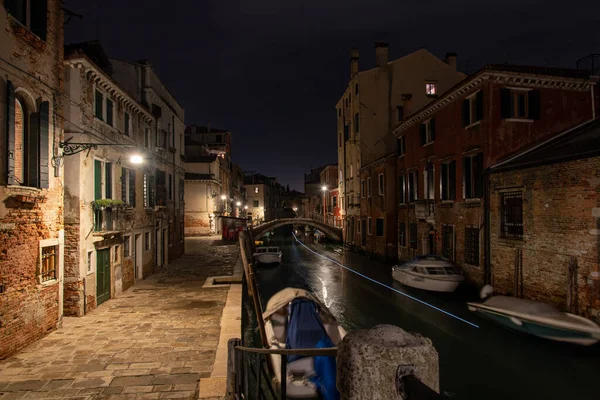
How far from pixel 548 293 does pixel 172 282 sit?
44.5 ft

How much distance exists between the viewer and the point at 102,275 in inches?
501

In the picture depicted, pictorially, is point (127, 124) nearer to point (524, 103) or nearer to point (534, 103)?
point (524, 103)

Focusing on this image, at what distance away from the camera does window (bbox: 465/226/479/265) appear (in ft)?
54.4

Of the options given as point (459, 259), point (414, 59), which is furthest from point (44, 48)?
point (414, 59)

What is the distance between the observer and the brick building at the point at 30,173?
783cm

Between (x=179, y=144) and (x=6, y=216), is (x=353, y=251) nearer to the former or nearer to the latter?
(x=179, y=144)

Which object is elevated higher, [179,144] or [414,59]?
[414,59]

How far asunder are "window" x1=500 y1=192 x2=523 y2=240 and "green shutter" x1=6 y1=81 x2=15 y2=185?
14724mm

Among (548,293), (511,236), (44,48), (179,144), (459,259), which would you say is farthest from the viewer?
(179,144)

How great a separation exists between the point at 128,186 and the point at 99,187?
248cm

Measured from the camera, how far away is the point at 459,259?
58.7 feet

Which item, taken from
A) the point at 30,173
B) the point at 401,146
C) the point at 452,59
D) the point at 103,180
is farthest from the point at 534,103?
the point at 452,59

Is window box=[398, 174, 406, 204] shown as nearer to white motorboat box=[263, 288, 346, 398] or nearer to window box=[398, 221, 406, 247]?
window box=[398, 221, 406, 247]

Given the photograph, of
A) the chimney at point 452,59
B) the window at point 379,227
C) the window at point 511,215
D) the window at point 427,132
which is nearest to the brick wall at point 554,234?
the window at point 511,215
